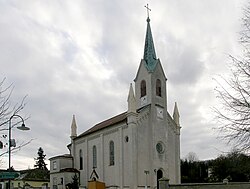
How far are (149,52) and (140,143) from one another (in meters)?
13.5

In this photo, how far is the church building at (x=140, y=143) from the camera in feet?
158

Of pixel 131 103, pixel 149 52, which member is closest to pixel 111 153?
pixel 131 103

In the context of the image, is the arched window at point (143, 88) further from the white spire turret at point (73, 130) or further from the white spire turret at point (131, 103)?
the white spire turret at point (73, 130)

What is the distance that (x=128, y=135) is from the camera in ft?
160

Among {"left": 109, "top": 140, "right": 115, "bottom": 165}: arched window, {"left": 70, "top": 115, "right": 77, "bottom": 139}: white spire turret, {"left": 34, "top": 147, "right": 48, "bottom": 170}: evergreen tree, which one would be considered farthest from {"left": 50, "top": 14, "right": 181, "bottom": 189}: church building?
{"left": 34, "top": 147, "right": 48, "bottom": 170}: evergreen tree

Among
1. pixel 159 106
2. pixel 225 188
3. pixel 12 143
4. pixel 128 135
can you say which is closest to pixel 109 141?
pixel 128 135

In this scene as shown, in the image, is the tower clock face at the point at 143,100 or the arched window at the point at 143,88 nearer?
the tower clock face at the point at 143,100

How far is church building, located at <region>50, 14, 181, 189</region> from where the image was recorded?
1897 inches

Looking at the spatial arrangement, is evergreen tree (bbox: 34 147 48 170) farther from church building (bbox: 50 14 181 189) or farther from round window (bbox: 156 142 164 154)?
round window (bbox: 156 142 164 154)

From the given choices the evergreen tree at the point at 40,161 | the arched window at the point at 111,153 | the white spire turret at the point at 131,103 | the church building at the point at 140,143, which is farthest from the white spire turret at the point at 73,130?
the evergreen tree at the point at 40,161

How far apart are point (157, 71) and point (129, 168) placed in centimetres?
1360

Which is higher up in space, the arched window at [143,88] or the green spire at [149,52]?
the green spire at [149,52]

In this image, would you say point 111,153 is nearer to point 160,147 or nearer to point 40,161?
point 160,147

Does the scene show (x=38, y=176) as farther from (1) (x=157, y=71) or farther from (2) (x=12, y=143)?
(2) (x=12, y=143)
